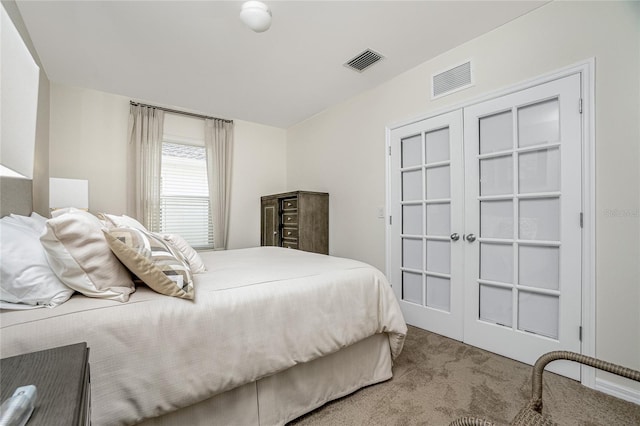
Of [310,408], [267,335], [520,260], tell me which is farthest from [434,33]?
[310,408]

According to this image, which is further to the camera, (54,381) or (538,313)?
(538,313)

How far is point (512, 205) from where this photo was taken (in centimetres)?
227

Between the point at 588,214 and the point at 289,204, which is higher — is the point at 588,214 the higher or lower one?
the lower one

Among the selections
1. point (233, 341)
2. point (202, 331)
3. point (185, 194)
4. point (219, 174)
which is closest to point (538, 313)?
point (233, 341)

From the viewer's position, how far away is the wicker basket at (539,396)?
2.63 feet

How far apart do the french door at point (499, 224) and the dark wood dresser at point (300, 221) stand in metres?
1.23

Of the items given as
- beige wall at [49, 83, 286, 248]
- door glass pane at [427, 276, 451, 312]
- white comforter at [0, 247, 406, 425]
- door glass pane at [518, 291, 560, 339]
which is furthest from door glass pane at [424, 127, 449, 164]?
beige wall at [49, 83, 286, 248]

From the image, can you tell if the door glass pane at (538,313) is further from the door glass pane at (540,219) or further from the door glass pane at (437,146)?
the door glass pane at (437,146)

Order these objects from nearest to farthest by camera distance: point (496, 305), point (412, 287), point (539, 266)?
point (539, 266), point (496, 305), point (412, 287)

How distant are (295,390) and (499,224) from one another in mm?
2050

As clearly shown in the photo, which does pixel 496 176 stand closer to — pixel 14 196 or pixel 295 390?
pixel 295 390

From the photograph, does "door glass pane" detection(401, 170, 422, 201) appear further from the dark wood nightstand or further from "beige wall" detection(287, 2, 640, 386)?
the dark wood nightstand

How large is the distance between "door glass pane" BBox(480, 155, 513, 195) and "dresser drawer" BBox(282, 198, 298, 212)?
2.25 m

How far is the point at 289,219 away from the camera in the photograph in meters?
4.00
